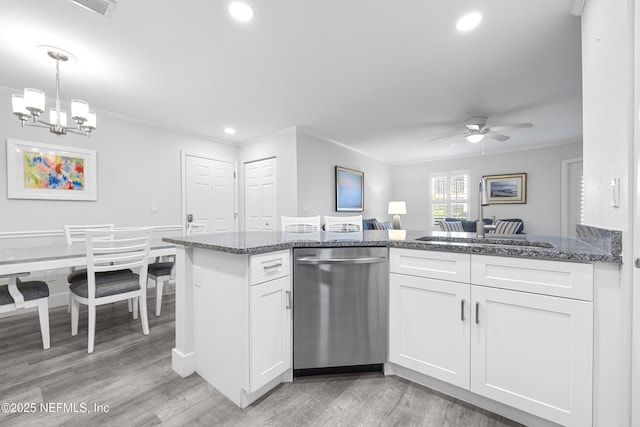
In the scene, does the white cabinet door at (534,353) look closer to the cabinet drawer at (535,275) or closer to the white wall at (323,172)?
the cabinet drawer at (535,275)

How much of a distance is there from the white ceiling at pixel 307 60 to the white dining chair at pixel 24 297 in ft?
6.15

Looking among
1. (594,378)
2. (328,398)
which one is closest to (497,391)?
(594,378)

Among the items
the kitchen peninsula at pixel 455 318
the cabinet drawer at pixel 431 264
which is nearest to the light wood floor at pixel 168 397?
the kitchen peninsula at pixel 455 318

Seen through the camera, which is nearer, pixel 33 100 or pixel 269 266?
pixel 269 266

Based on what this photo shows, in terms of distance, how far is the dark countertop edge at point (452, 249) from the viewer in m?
1.16

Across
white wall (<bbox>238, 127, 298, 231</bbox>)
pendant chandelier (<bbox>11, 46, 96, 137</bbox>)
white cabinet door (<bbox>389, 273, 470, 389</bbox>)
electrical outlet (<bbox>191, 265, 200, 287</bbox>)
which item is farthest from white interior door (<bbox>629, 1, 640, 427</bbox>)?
white wall (<bbox>238, 127, 298, 231</bbox>)

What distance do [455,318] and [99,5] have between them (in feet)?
9.44

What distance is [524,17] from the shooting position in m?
1.85

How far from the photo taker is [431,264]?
157 centimetres

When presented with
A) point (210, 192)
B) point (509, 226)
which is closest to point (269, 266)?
point (210, 192)

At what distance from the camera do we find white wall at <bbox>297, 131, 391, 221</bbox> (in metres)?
4.37

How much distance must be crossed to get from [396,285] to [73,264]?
2494 mm

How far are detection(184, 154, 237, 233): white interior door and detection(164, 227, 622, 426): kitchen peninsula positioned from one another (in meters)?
2.83

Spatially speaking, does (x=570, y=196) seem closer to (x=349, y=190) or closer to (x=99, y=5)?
(x=349, y=190)
